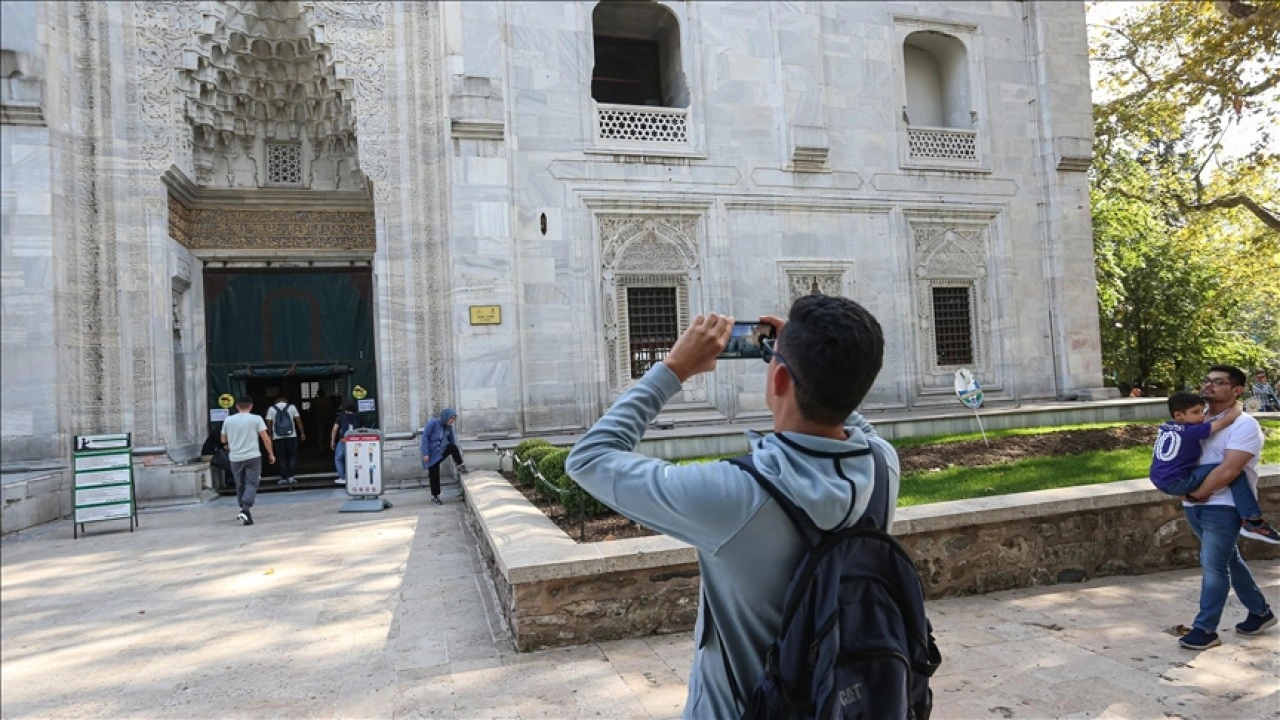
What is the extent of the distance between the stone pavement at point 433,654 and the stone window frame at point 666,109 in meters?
9.22

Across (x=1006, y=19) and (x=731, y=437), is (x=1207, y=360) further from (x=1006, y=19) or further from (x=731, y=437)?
(x=731, y=437)

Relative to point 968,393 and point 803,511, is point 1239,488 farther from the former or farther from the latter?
point 968,393

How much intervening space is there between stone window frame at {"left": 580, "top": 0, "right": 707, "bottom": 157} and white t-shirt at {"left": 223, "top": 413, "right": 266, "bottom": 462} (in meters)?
7.57

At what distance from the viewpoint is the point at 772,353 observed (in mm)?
1656

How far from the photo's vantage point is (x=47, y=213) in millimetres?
11070

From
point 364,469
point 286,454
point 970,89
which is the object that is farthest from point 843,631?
point 970,89

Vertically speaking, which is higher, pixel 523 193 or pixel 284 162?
pixel 284 162

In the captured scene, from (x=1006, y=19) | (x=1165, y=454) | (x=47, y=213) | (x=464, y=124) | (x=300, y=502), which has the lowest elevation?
(x=300, y=502)

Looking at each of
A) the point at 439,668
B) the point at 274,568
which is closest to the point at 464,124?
the point at 274,568

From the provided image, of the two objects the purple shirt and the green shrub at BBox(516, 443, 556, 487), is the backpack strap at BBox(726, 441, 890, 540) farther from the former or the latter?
the green shrub at BBox(516, 443, 556, 487)

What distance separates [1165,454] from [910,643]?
4148 mm

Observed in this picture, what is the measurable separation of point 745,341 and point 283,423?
13.6 meters

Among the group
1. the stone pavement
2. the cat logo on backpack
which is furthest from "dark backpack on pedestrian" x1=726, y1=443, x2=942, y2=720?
the stone pavement

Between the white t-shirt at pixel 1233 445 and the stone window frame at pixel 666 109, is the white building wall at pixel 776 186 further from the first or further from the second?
the white t-shirt at pixel 1233 445
